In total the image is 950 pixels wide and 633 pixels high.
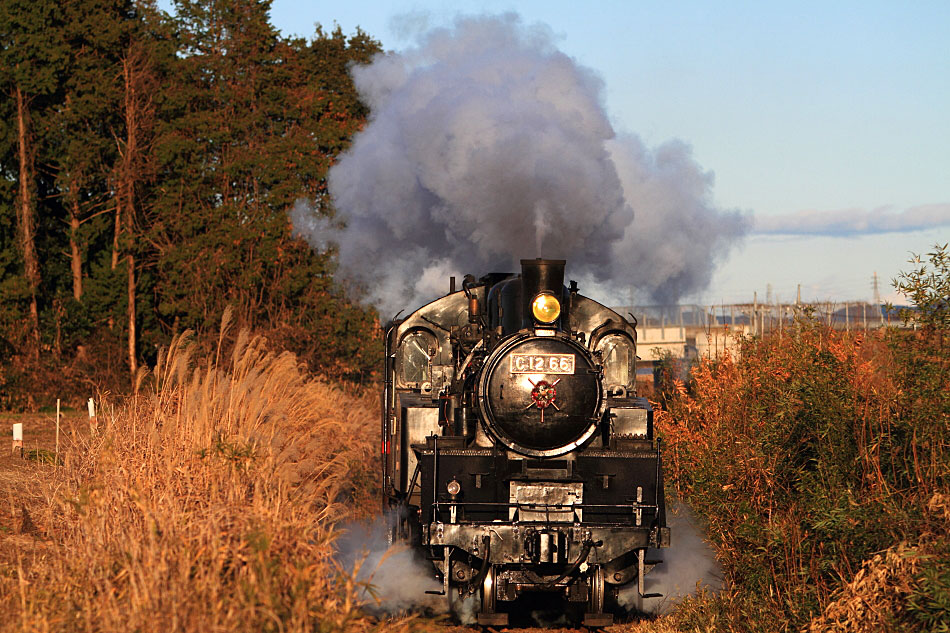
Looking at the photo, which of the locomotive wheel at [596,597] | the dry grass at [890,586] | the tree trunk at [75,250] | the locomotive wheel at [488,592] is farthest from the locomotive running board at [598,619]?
the tree trunk at [75,250]

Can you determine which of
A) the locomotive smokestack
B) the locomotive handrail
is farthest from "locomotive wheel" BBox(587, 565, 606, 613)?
the locomotive smokestack

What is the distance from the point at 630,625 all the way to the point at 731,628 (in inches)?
39.3

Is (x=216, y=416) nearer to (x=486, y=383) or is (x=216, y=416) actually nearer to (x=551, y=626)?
(x=486, y=383)

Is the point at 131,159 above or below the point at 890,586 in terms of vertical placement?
above

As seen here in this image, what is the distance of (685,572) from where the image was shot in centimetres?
1040

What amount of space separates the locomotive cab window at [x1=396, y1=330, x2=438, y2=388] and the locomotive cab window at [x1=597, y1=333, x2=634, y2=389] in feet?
5.62

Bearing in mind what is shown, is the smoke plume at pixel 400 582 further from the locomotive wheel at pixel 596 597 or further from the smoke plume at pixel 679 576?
the smoke plume at pixel 679 576

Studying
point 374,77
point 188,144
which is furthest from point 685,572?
point 188,144

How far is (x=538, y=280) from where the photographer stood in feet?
29.9

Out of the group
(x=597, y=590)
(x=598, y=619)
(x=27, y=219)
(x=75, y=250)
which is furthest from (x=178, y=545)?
(x=75, y=250)

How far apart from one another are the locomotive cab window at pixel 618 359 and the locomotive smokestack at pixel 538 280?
1609mm

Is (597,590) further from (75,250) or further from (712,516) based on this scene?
(75,250)

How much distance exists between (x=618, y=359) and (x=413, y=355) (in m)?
2.04

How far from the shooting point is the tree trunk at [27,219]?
26.9m
